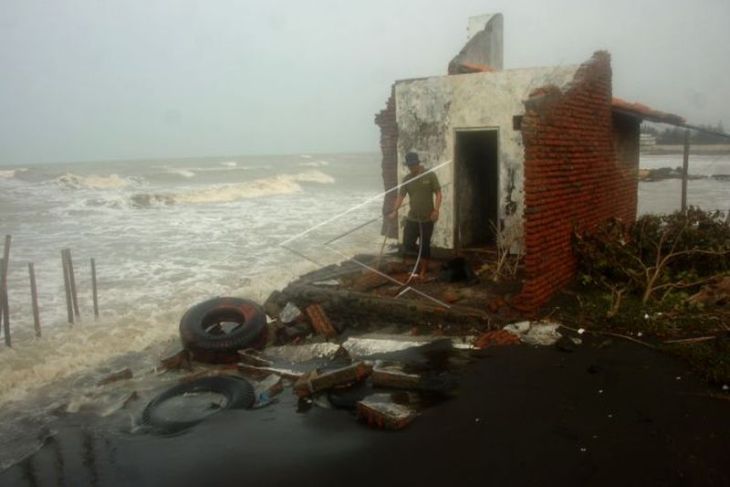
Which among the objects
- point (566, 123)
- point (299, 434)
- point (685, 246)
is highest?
point (566, 123)

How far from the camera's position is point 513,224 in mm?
9219

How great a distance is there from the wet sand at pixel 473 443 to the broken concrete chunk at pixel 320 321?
2.09 metres

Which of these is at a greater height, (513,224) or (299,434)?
(513,224)

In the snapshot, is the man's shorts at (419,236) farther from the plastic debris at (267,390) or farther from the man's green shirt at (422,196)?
the plastic debris at (267,390)

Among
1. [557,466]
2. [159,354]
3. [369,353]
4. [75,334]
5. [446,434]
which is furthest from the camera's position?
[75,334]

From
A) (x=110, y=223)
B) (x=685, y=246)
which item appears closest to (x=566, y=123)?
(x=685, y=246)

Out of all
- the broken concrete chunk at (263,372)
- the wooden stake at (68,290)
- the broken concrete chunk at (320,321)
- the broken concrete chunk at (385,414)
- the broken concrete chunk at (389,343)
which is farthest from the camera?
the wooden stake at (68,290)

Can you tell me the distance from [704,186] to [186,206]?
31827 millimetres

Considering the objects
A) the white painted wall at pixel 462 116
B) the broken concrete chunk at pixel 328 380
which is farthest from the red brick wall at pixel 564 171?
the broken concrete chunk at pixel 328 380

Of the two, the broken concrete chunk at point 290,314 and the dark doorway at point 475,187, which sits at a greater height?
the dark doorway at point 475,187

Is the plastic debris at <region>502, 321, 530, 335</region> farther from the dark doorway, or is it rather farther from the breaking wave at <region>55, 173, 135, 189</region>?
the breaking wave at <region>55, 173, 135, 189</region>

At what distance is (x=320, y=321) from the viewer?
320 inches

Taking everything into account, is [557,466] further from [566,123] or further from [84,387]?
[84,387]

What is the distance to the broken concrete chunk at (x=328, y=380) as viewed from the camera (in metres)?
5.86
